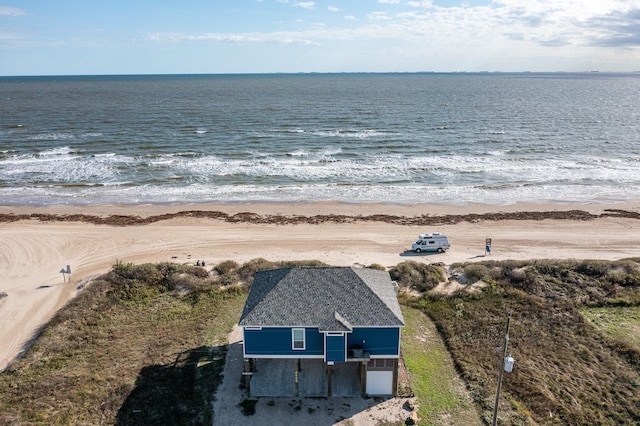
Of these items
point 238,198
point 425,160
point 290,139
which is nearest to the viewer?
point 238,198

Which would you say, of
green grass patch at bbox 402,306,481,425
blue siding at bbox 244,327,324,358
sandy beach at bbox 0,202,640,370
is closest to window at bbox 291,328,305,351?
blue siding at bbox 244,327,324,358

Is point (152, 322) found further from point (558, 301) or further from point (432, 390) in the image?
point (558, 301)

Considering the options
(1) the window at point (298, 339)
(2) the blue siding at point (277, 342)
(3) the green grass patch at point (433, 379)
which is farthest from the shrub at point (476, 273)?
(1) the window at point (298, 339)

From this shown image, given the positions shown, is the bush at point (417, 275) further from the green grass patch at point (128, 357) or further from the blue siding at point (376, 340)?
the blue siding at point (376, 340)

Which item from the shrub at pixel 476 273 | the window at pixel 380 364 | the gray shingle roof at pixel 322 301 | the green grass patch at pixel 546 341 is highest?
the gray shingle roof at pixel 322 301

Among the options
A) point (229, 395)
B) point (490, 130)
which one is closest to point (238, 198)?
point (229, 395)

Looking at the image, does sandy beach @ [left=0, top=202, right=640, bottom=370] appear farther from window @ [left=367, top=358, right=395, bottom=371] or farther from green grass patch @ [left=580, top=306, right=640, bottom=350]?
window @ [left=367, top=358, right=395, bottom=371]
